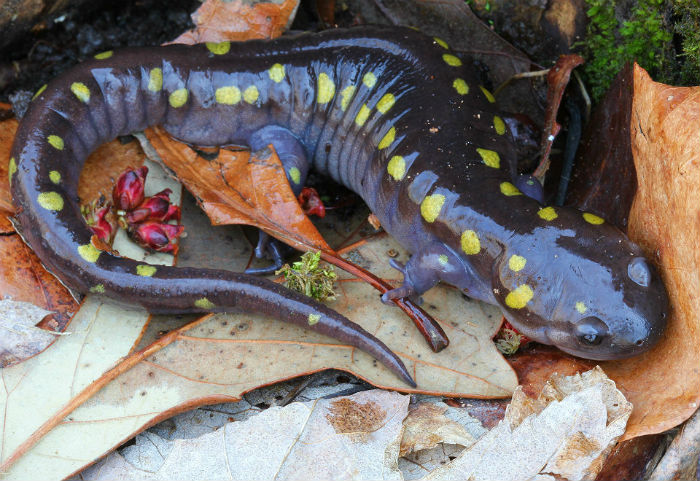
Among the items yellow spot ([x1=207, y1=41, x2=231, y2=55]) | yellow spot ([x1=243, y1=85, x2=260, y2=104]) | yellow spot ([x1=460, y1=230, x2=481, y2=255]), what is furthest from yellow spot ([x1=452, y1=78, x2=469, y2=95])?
yellow spot ([x1=207, y1=41, x2=231, y2=55])

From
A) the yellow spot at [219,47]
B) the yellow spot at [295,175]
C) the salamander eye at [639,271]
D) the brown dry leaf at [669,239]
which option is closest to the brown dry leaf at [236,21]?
the yellow spot at [219,47]

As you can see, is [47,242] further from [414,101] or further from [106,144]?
[414,101]

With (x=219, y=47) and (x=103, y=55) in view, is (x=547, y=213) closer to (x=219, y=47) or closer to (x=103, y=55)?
(x=219, y=47)

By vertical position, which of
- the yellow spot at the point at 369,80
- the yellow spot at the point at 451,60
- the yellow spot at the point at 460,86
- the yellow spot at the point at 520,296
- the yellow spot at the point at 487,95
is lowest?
the yellow spot at the point at 520,296

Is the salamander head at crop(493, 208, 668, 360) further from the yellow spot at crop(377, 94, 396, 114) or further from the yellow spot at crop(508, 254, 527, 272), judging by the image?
the yellow spot at crop(377, 94, 396, 114)

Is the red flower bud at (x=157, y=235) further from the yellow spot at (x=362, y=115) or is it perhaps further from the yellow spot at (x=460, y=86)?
the yellow spot at (x=460, y=86)

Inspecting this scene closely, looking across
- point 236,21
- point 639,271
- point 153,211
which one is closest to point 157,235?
point 153,211
